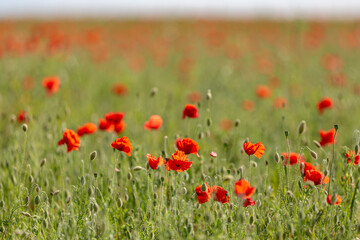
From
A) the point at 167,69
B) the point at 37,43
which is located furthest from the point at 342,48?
the point at 37,43

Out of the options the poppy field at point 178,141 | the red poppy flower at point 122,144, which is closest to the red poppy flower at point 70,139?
the poppy field at point 178,141

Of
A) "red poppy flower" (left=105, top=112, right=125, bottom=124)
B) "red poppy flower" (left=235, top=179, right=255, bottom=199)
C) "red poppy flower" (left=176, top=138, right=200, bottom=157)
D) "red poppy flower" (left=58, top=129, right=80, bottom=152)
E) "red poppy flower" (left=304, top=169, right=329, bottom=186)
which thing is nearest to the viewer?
"red poppy flower" (left=235, top=179, right=255, bottom=199)

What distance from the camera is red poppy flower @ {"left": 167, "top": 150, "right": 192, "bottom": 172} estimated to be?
1.70 m

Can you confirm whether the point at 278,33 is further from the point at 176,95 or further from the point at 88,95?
the point at 88,95

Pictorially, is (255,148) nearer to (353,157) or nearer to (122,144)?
(353,157)

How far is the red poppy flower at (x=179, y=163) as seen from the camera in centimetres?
170

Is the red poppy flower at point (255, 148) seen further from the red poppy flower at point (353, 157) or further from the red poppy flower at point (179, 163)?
the red poppy flower at point (353, 157)

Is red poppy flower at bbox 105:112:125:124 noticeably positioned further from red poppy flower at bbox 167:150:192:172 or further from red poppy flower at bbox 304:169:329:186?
red poppy flower at bbox 304:169:329:186

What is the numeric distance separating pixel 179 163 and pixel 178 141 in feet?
0.65

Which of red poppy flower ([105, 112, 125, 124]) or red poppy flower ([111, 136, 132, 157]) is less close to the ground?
red poppy flower ([105, 112, 125, 124])

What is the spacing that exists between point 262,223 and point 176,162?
Answer: 1.61 feet

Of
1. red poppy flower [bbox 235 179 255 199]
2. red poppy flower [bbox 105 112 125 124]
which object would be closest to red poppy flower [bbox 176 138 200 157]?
red poppy flower [bbox 235 179 255 199]

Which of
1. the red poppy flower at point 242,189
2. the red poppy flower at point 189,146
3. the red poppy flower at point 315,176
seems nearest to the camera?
the red poppy flower at point 242,189

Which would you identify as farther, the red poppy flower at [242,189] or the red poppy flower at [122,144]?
the red poppy flower at [122,144]
